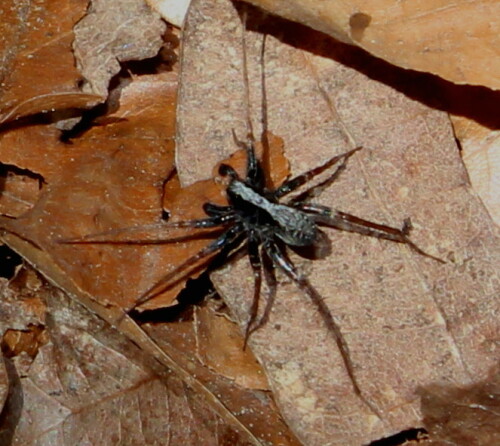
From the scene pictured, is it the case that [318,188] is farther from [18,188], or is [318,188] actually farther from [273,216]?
[18,188]

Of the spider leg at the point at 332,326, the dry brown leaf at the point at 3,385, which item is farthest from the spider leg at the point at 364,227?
the dry brown leaf at the point at 3,385

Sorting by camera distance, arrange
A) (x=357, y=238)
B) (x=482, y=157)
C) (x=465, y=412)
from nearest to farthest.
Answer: (x=465, y=412) → (x=357, y=238) → (x=482, y=157)

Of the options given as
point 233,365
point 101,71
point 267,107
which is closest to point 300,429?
point 233,365

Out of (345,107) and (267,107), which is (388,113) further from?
(267,107)

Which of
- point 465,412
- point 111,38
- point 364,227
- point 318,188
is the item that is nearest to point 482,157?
point 364,227

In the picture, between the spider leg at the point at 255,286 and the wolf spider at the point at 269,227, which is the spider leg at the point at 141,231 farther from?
the spider leg at the point at 255,286

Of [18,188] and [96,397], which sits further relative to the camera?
[18,188]

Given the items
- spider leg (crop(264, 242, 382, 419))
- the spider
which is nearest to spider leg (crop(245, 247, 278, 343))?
the spider
